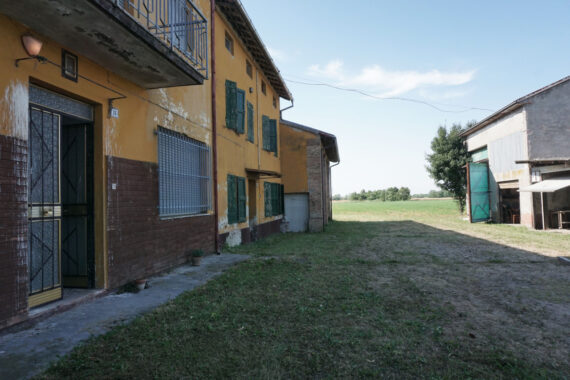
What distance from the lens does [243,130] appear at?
10547mm

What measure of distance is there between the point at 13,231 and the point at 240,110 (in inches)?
306

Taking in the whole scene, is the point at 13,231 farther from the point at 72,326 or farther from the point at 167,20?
the point at 167,20

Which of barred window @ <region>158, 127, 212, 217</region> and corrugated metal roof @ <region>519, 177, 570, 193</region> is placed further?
corrugated metal roof @ <region>519, 177, 570, 193</region>

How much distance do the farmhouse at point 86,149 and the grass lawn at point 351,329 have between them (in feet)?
4.27

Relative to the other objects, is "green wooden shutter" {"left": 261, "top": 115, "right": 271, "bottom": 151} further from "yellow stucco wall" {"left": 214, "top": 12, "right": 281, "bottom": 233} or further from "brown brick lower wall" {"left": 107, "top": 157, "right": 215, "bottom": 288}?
"brown brick lower wall" {"left": 107, "top": 157, "right": 215, "bottom": 288}

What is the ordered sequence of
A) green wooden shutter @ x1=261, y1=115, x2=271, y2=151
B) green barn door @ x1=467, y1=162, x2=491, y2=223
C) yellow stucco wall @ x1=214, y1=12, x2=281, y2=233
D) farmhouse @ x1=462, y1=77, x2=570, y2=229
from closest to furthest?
yellow stucco wall @ x1=214, y1=12, x2=281, y2=233 → green wooden shutter @ x1=261, y1=115, x2=271, y2=151 → farmhouse @ x1=462, y1=77, x2=570, y2=229 → green barn door @ x1=467, y1=162, x2=491, y2=223

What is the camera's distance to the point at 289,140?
15.4m

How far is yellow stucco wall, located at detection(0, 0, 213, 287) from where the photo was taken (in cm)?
336

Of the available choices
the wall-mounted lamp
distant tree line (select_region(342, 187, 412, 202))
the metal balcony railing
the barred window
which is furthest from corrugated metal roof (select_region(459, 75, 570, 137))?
distant tree line (select_region(342, 187, 412, 202))

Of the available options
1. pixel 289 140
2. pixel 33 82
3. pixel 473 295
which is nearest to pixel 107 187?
pixel 33 82

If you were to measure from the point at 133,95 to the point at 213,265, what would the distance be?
3634 millimetres

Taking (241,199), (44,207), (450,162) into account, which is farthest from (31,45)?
(450,162)

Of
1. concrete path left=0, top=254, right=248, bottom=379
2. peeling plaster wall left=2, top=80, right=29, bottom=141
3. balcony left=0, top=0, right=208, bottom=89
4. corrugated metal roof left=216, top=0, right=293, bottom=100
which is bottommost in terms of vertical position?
concrete path left=0, top=254, right=248, bottom=379

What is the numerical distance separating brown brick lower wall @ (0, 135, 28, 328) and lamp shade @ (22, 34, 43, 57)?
95cm
